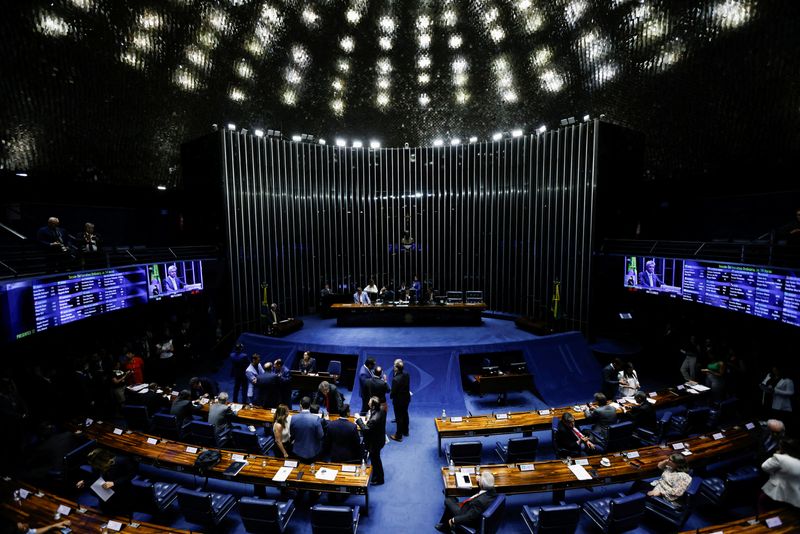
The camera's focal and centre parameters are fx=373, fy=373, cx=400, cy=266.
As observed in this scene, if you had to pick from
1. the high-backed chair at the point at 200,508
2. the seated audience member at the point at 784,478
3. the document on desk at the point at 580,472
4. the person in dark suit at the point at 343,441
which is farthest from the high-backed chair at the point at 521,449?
the high-backed chair at the point at 200,508

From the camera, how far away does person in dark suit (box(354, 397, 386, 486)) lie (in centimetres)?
549

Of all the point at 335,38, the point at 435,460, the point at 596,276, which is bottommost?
the point at 435,460

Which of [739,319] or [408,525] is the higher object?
[739,319]

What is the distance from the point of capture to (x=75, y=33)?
7949 millimetres

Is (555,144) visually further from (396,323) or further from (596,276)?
(396,323)

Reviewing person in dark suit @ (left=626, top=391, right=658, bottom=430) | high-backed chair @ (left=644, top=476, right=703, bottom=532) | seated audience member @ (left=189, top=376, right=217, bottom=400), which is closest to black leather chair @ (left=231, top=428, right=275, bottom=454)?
seated audience member @ (left=189, top=376, right=217, bottom=400)

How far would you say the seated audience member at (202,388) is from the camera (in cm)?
729

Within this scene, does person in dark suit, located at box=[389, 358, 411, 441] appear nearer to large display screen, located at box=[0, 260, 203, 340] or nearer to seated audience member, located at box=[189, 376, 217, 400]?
seated audience member, located at box=[189, 376, 217, 400]

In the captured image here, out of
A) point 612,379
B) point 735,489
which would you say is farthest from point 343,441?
point 612,379

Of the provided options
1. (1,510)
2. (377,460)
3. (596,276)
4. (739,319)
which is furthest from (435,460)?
(739,319)

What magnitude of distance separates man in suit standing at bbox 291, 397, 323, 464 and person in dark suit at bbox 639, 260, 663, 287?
891 centimetres

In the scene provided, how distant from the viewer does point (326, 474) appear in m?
4.98

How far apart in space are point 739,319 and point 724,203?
3872 millimetres

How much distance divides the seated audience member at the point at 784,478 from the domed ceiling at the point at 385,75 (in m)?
7.86
